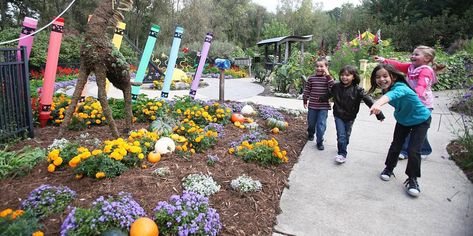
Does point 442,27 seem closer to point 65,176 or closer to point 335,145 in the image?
point 335,145

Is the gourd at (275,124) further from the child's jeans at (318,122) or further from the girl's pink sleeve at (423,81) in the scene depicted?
the girl's pink sleeve at (423,81)

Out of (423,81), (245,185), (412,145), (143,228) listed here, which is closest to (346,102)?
(423,81)

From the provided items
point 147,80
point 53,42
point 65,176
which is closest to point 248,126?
point 65,176

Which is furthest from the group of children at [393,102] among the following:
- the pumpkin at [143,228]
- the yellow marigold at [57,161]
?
the yellow marigold at [57,161]

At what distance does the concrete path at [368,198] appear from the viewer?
2488 millimetres

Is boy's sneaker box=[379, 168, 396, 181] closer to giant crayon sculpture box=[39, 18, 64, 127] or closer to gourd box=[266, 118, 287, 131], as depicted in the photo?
gourd box=[266, 118, 287, 131]

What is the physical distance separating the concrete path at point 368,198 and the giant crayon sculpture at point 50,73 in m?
3.57

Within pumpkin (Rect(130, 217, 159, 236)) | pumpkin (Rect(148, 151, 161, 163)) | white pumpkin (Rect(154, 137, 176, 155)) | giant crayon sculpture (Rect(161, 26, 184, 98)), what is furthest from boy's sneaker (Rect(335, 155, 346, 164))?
giant crayon sculpture (Rect(161, 26, 184, 98))

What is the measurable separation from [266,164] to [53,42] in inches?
137

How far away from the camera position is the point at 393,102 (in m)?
3.18

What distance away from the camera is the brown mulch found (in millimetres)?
2340

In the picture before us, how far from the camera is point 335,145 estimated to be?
445 centimetres

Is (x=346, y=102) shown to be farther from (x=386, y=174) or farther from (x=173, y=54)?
(x=173, y=54)

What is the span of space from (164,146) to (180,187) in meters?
0.74
